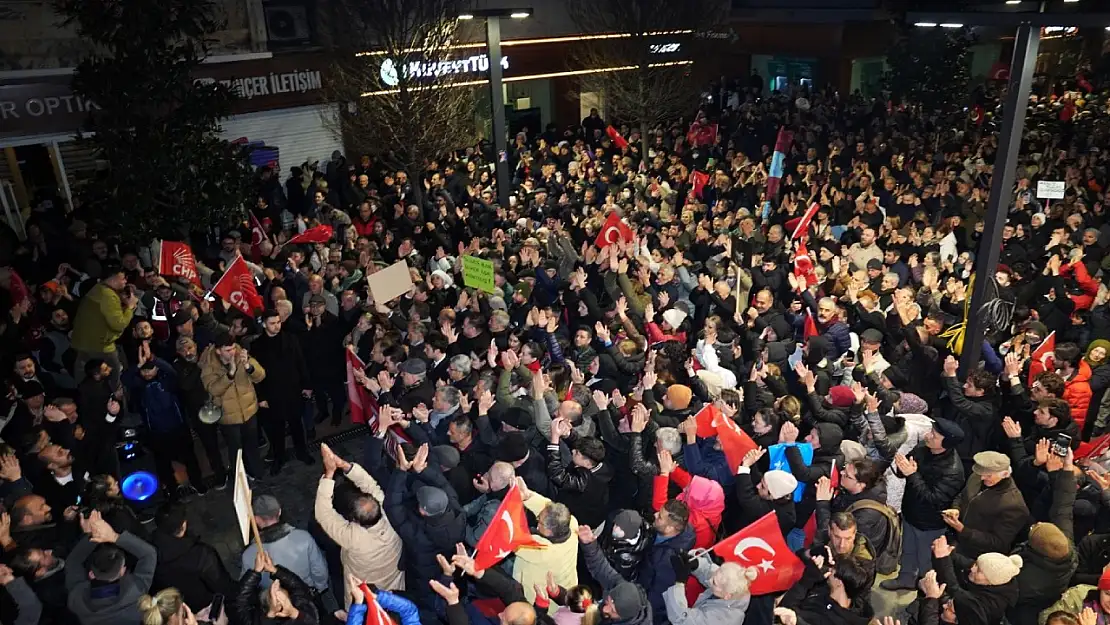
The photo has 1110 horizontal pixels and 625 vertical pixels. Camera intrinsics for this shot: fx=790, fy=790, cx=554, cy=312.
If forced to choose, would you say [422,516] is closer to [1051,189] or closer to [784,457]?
[784,457]

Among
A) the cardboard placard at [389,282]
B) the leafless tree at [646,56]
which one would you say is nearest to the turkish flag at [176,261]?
the cardboard placard at [389,282]

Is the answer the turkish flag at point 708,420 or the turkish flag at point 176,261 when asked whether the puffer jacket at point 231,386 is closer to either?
the turkish flag at point 176,261

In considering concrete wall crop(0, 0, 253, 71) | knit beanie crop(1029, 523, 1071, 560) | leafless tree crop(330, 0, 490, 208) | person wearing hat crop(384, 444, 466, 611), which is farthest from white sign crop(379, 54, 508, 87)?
knit beanie crop(1029, 523, 1071, 560)

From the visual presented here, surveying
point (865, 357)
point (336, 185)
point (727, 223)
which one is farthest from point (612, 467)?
point (336, 185)

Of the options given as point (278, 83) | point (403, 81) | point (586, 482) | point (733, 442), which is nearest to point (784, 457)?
point (733, 442)

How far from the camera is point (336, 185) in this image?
1599 cm

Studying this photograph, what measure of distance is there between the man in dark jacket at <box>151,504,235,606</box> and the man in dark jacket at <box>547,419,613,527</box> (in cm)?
234

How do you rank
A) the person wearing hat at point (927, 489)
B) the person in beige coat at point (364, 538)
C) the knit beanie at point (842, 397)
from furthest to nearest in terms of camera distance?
the knit beanie at point (842, 397)
the person wearing hat at point (927, 489)
the person in beige coat at point (364, 538)

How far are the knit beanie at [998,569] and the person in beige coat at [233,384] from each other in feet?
20.2

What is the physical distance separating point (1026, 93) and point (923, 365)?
2.54m

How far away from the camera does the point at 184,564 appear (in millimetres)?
5094

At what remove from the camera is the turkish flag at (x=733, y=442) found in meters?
5.76

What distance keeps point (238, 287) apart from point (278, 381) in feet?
5.63

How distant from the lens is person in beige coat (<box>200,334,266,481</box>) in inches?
289
